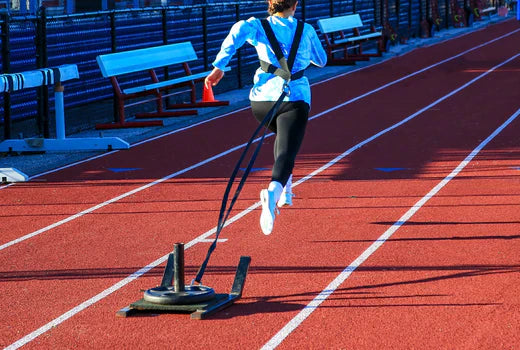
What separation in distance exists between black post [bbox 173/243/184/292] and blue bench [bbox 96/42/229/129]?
1032cm

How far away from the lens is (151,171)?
41.9 ft

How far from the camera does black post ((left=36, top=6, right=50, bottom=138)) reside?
1555 cm

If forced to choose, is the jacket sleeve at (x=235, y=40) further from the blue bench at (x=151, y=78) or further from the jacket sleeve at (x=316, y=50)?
the blue bench at (x=151, y=78)

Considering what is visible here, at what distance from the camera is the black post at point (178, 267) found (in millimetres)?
6469

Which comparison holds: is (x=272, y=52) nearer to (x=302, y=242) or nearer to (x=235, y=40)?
(x=235, y=40)

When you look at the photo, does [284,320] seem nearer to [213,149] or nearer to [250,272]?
[250,272]

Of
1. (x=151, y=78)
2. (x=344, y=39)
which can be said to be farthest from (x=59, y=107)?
(x=344, y=39)

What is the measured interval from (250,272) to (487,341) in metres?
2.19

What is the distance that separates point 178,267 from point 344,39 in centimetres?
2224

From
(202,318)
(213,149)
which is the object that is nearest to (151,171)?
(213,149)

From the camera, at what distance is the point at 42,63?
1565 centimetres

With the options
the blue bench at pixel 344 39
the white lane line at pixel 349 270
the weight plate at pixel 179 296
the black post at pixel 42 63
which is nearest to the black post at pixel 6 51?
the black post at pixel 42 63

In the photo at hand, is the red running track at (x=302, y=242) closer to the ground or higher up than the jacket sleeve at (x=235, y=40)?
closer to the ground

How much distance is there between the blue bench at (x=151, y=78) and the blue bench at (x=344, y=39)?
24.8ft
